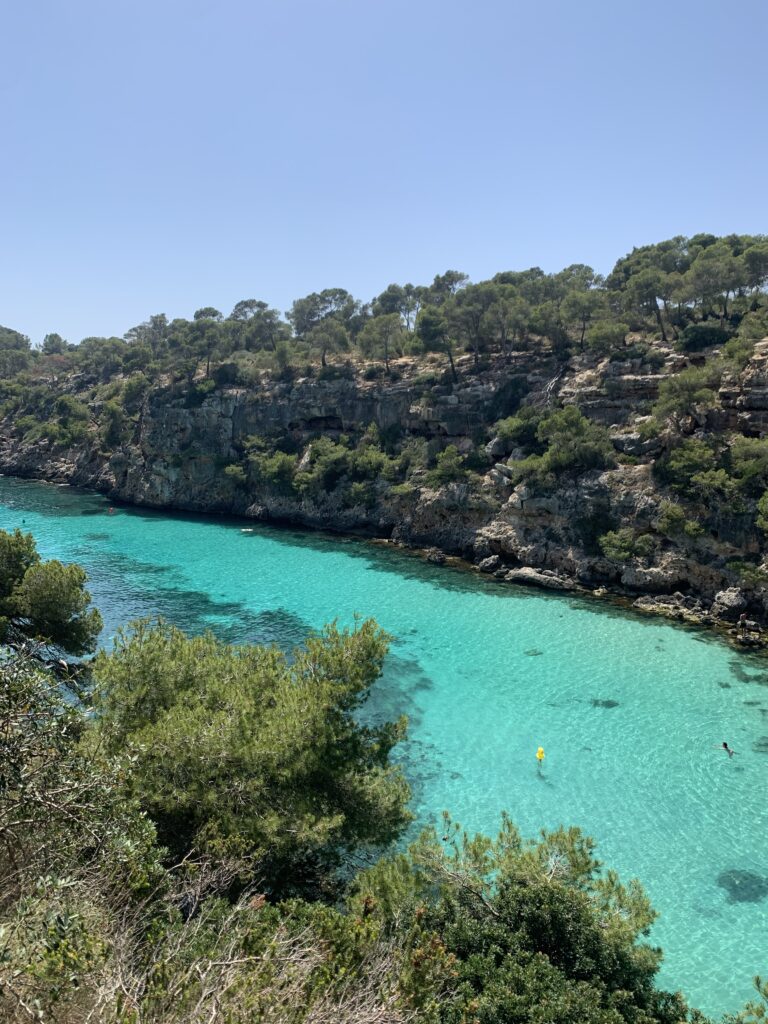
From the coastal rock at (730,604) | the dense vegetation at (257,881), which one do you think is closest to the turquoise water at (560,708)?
the coastal rock at (730,604)

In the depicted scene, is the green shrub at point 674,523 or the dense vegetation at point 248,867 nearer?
the dense vegetation at point 248,867

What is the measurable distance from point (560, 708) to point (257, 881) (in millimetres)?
14373

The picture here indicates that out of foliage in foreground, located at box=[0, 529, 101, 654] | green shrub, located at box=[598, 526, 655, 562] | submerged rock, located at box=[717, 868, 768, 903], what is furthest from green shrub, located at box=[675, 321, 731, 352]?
foliage in foreground, located at box=[0, 529, 101, 654]

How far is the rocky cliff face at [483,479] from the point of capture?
32875mm

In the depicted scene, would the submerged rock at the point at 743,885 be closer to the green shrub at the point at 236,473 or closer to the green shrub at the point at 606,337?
the green shrub at the point at 606,337

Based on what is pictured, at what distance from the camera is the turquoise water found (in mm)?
13641

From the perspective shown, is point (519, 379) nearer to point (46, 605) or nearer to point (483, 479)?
point (483, 479)

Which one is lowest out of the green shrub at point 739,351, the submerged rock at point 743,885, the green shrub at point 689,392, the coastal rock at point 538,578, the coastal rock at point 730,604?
the submerged rock at point 743,885

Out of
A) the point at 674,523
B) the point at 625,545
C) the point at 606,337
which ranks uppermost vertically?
the point at 606,337

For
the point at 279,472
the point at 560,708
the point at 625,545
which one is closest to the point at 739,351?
the point at 625,545

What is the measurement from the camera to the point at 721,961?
11727mm

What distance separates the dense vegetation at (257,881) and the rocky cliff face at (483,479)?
24.3 m

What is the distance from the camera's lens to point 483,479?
1670 inches

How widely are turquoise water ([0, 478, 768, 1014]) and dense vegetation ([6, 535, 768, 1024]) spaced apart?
15.7ft
